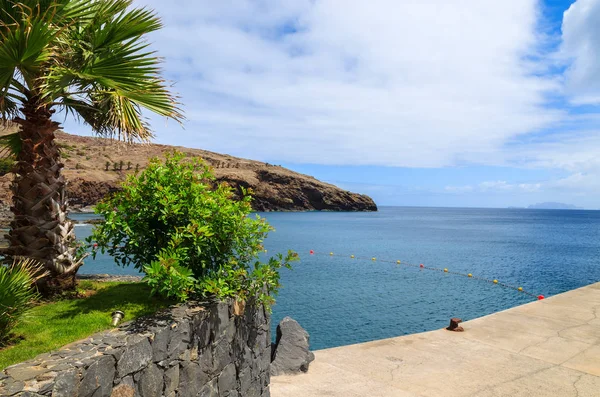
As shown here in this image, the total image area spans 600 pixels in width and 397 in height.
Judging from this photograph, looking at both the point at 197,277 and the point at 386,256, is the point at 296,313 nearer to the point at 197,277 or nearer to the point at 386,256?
the point at 197,277

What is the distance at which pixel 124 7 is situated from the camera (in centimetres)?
689

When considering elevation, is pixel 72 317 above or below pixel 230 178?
below

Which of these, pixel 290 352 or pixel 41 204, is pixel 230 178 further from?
pixel 41 204

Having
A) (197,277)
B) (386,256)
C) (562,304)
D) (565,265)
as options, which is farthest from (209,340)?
(565,265)

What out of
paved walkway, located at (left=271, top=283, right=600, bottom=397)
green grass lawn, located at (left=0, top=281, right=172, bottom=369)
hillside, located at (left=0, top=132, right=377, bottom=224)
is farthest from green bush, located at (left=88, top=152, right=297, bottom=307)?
hillside, located at (left=0, top=132, right=377, bottom=224)

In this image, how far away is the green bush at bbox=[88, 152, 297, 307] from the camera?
20.8 feet

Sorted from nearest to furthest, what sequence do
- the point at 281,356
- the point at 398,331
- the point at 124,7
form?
1. the point at 124,7
2. the point at 281,356
3. the point at 398,331

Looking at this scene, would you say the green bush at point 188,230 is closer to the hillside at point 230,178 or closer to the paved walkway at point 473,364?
the paved walkway at point 473,364

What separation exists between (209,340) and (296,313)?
14.2 meters

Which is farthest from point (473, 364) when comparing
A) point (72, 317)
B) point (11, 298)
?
point (11, 298)

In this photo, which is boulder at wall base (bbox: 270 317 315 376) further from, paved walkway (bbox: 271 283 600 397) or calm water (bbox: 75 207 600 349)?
calm water (bbox: 75 207 600 349)

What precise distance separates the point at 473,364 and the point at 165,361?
810 cm

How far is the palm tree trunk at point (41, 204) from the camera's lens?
20.7ft

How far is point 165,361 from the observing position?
5.24 m
